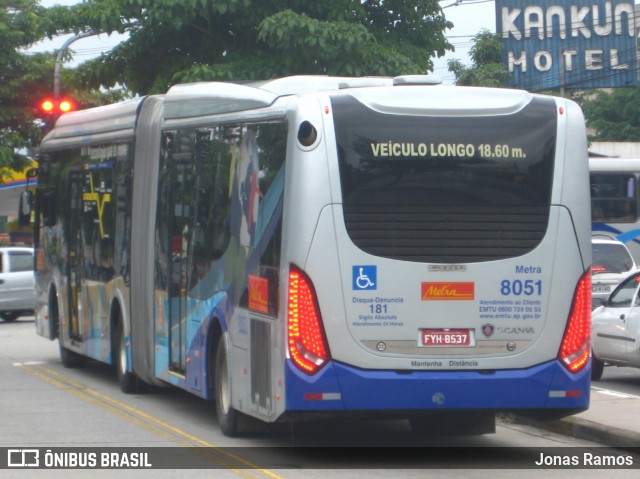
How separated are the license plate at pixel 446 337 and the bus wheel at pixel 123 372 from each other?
6.24 metres

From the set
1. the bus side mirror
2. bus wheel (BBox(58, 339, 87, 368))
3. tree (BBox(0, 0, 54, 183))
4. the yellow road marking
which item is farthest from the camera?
tree (BBox(0, 0, 54, 183))

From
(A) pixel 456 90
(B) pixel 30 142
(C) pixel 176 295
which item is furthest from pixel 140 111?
(B) pixel 30 142

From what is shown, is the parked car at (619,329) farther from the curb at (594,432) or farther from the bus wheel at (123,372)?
the bus wheel at (123,372)

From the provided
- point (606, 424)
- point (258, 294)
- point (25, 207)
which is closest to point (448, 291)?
point (258, 294)

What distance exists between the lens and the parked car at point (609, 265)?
83.3ft

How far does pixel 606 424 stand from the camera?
12.1 m

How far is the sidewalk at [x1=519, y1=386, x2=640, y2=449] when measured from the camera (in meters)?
11.6

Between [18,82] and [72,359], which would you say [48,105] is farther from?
[18,82]

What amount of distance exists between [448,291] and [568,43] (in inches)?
1574

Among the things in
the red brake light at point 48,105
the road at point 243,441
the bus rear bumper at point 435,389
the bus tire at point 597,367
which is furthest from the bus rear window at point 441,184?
the red brake light at point 48,105

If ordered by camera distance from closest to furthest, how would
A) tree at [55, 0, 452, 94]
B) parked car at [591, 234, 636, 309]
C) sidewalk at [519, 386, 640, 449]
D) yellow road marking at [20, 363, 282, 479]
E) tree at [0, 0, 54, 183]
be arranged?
yellow road marking at [20, 363, 282, 479], sidewalk at [519, 386, 640, 449], tree at [55, 0, 452, 94], parked car at [591, 234, 636, 309], tree at [0, 0, 54, 183]

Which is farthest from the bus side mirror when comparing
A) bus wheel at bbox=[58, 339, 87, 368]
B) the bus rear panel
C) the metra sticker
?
the bus rear panel

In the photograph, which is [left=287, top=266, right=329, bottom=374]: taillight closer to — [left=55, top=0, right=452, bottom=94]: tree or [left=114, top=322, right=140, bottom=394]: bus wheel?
[left=114, top=322, right=140, bottom=394]: bus wheel

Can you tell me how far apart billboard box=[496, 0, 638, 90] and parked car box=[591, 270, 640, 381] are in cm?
3084
